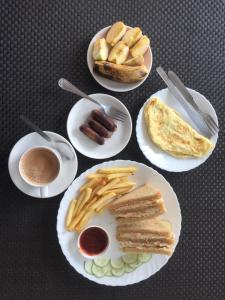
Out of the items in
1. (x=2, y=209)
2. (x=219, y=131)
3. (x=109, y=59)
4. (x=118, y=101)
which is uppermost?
(x=109, y=59)

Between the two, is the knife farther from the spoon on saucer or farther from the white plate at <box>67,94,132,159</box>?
the spoon on saucer

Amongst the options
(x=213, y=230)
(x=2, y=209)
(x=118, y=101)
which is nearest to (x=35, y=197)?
(x=2, y=209)

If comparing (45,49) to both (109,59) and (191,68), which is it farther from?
(191,68)

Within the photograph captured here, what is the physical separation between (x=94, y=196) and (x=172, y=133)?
302 mm

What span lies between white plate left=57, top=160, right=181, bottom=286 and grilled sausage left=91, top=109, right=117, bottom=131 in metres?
0.10

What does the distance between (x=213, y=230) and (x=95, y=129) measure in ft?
1.56

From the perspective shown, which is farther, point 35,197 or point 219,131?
point 219,131

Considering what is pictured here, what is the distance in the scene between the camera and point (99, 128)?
136cm

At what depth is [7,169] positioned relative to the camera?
4.44 feet

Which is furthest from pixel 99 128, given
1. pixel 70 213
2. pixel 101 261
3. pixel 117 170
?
pixel 101 261

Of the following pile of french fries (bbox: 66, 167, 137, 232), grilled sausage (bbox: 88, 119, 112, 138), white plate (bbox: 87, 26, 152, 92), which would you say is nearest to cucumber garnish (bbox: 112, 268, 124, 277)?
pile of french fries (bbox: 66, 167, 137, 232)

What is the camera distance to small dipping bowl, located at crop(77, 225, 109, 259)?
1.36 metres

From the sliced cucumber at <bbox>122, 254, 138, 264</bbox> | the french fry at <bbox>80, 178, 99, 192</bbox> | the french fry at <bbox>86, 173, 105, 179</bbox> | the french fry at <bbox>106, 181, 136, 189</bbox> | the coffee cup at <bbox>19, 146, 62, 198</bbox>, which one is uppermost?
the coffee cup at <bbox>19, 146, 62, 198</bbox>

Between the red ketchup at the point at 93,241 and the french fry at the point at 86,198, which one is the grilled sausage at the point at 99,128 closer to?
the french fry at the point at 86,198
